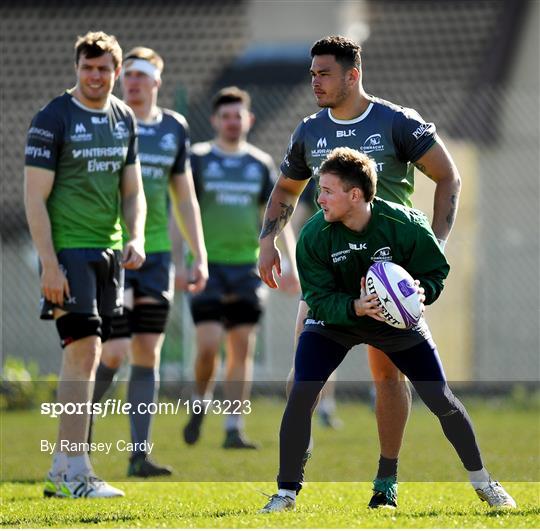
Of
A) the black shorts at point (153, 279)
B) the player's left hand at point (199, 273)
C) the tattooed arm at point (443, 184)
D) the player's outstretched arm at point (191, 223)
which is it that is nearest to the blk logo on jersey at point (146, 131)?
the player's outstretched arm at point (191, 223)

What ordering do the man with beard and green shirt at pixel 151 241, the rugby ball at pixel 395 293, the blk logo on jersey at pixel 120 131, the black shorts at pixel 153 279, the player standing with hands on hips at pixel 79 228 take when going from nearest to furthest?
the rugby ball at pixel 395 293 < the player standing with hands on hips at pixel 79 228 < the blk logo on jersey at pixel 120 131 < the man with beard and green shirt at pixel 151 241 < the black shorts at pixel 153 279

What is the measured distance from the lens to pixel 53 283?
264 inches

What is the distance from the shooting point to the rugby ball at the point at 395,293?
560 cm

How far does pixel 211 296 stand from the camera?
10234 millimetres

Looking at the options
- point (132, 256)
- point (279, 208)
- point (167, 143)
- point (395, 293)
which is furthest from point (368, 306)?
point (167, 143)

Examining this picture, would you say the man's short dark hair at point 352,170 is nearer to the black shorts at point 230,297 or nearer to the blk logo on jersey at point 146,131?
the blk logo on jersey at point 146,131

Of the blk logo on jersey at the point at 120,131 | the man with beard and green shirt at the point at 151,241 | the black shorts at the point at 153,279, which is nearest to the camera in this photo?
the blk logo on jersey at the point at 120,131

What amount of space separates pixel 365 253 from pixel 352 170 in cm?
37

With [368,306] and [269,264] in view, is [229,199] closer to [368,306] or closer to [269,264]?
[269,264]

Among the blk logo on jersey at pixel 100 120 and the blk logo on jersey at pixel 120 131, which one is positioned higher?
the blk logo on jersey at pixel 100 120

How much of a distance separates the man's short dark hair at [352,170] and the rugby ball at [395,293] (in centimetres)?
36

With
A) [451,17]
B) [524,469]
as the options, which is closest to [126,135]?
[524,469]

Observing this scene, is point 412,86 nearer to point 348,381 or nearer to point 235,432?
point 348,381

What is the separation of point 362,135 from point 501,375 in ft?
26.9
